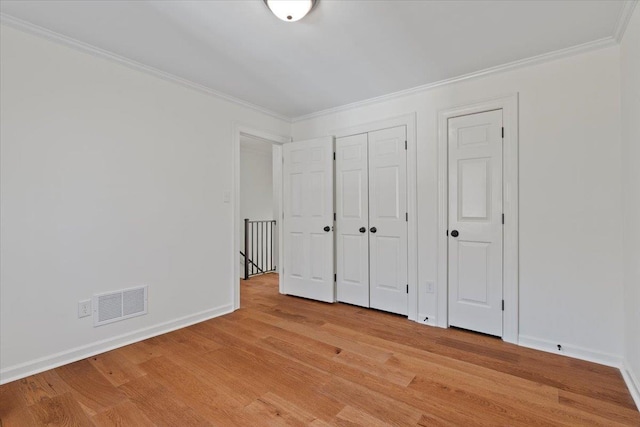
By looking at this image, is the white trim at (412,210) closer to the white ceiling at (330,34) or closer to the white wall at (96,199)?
the white ceiling at (330,34)

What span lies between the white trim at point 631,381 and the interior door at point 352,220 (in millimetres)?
2113

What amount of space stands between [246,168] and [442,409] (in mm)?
5288

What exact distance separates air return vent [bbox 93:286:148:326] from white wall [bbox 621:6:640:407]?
3.59 m

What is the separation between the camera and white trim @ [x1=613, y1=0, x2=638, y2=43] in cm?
183

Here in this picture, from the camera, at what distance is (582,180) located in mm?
2318

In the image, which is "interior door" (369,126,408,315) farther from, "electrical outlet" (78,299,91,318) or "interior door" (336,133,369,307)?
"electrical outlet" (78,299,91,318)

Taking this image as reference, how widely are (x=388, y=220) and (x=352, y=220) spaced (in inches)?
18.3

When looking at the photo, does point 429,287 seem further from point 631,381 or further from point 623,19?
point 623,19

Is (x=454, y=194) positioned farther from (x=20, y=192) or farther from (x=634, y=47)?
(x=20, y=192)

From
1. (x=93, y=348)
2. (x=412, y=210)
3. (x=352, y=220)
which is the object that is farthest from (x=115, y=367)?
(x=412, y=210)

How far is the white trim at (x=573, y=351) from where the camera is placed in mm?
2205

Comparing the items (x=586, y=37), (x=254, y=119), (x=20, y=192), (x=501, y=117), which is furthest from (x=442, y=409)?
(x=254, y=119)

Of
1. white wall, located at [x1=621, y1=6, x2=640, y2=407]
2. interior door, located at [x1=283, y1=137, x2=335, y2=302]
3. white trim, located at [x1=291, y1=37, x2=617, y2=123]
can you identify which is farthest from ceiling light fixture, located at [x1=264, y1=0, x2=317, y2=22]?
white wall, located at [x1=621, y1=6, x2=640, y2=407]

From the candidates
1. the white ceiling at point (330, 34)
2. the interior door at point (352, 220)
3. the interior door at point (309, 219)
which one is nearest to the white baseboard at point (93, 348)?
the interior door at point (309, 219)
